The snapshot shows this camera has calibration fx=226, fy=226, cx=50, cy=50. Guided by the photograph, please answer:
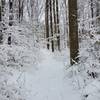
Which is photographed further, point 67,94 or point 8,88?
point 67,94

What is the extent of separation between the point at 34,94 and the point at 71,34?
3827 mm

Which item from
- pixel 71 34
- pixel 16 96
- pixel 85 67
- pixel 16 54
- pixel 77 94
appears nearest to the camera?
pixel 16 96

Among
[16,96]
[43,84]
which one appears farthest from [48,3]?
[16,96]

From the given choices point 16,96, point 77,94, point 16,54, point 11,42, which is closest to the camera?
A: point 16,96

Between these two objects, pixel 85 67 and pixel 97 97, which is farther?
pixel 85 67

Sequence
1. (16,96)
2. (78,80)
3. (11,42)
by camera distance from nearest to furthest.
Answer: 1. (16,96)
2. (78,80)
3. (11,42)

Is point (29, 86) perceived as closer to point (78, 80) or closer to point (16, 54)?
point (78, 80)

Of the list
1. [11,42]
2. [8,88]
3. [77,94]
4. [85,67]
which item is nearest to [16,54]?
[11,42]

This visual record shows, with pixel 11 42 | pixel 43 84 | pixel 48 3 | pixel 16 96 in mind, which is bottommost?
pixel 43 84

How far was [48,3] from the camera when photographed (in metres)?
24.5

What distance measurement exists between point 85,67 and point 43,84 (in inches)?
65.9

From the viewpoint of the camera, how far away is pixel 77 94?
6758 millimetres

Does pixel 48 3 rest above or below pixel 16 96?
above

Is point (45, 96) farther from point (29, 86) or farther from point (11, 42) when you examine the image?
point (11, 42)
